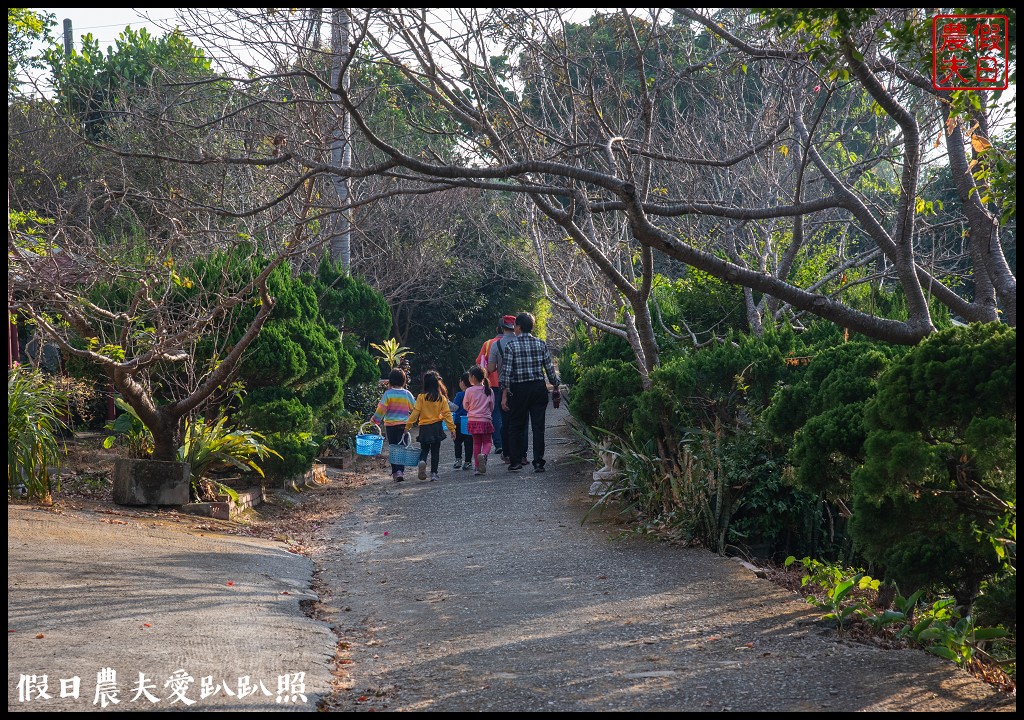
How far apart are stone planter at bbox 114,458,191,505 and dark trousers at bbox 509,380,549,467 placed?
4.05 metres

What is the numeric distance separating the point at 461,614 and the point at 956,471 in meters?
2.76

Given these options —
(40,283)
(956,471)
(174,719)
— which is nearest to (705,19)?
(956,471)

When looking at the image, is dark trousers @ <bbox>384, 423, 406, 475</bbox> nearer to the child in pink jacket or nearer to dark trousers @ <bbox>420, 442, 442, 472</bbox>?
dark trousers @ <bbox>420, 442, 442, 472</bbox>

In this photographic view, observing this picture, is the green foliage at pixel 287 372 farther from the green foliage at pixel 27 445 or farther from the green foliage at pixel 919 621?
the green foliage at pixel 919 621

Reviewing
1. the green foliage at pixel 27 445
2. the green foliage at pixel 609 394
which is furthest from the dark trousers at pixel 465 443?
the green foliage at pixel 27 445

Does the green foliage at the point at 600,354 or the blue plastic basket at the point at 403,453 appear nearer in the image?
the blue plastic basket at the point at 403,453

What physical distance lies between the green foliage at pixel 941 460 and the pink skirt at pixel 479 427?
24.0ft

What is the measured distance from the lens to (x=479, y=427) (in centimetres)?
1207

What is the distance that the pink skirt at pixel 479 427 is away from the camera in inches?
473

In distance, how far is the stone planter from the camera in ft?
28.6

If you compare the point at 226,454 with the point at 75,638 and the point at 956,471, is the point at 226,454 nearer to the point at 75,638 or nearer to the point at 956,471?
the point at 75,638

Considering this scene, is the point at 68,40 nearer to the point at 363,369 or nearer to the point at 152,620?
the point at 363,369

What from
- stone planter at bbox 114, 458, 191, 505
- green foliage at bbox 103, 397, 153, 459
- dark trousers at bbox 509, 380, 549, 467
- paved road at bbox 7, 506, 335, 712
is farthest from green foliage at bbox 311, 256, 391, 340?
paved road at bbox 7, 506, 335, 712

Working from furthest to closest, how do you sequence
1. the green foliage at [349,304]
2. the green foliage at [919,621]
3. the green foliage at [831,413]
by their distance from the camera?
1. the green foliage at [349,304]
2. the green foliage at [831,413]
3. the green foliage at [919,621]
